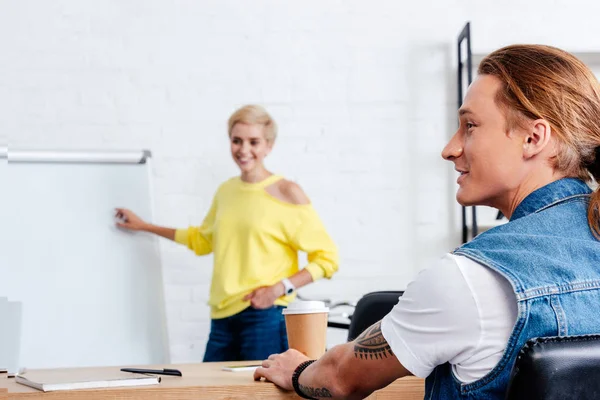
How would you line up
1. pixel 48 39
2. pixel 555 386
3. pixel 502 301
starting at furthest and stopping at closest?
pixel 48 39
pixel 502 301
pixel 555 386

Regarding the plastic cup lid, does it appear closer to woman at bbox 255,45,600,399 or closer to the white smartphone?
the white smartphone

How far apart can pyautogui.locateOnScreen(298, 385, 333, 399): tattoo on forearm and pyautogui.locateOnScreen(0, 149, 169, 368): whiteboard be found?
5.17 feet

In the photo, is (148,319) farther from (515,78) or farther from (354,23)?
(515,78)

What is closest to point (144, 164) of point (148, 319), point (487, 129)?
point (148, 319)

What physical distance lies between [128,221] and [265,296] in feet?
1.76

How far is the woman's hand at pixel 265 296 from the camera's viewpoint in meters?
2.73

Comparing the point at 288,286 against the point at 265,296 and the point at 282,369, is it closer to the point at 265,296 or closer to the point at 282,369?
the point at 265,296

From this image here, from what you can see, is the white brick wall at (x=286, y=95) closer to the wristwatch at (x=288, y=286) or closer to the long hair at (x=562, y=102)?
the wristwatch at (x=288, y=286)

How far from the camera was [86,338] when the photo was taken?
2.60m

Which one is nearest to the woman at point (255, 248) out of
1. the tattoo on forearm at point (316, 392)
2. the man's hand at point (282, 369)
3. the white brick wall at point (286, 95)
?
the white brick wall at point (286, 95)

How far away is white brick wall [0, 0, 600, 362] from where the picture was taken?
3.42 m

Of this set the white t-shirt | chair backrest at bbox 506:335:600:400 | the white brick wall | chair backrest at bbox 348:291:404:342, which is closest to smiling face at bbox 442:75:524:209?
the white t-shirt

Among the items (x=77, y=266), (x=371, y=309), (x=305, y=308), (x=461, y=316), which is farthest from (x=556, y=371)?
(x=77, y=266)

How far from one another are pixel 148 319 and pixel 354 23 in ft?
5.27
